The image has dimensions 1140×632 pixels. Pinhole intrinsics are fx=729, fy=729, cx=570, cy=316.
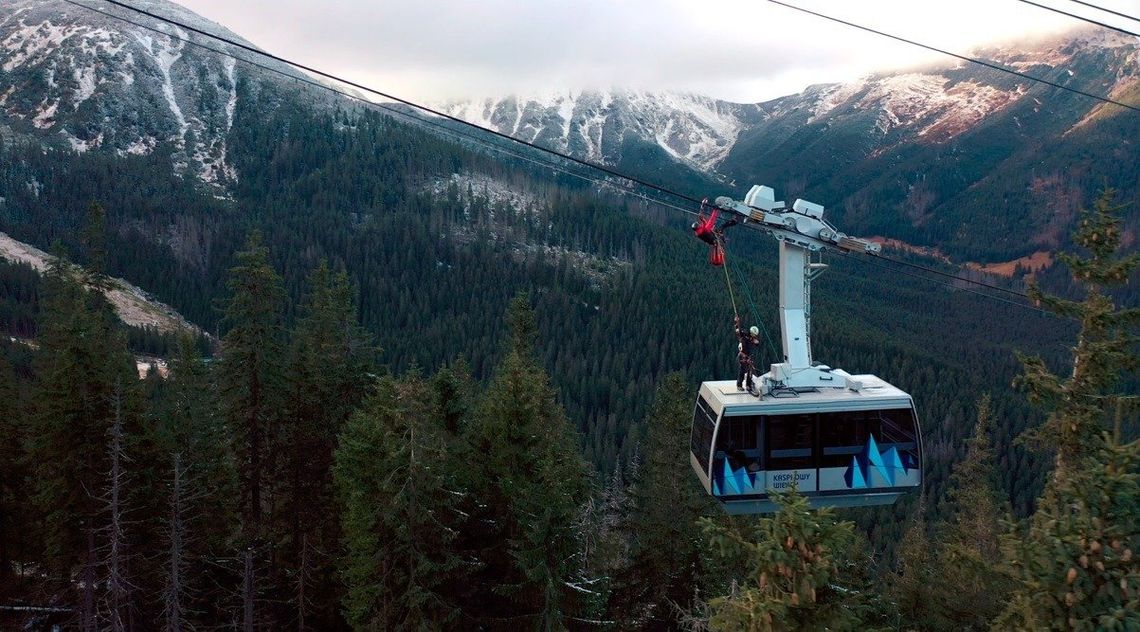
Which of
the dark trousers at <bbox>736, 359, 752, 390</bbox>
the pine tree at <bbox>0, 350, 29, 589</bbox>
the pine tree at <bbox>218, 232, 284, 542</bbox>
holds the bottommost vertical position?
the pine tree at <bbox>0, 350, 29, 589</bbox>

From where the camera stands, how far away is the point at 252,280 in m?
25.5

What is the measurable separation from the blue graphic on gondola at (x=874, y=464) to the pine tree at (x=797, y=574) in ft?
16.0

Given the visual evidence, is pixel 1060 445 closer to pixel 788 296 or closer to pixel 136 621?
pixel 788 296

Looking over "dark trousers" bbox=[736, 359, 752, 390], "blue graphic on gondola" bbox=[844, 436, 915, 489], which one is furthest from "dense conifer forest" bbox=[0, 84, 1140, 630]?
"blue graphic on gondola" bbox=[844, 436, 915, 489]

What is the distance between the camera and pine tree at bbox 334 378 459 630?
1930cm

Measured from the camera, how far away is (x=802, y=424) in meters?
15.5

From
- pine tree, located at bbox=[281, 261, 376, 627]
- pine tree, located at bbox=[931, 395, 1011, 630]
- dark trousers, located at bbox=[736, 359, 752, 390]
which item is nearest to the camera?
pine tree, located at bbox=[931, 395, 1011, 630]

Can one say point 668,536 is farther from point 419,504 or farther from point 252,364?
point 252,364

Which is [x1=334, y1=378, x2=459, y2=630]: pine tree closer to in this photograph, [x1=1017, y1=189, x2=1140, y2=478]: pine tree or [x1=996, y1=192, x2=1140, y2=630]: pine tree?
[x1=996, y1=192, x2=1140, y2=630]: pine tree

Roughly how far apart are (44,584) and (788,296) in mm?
29209

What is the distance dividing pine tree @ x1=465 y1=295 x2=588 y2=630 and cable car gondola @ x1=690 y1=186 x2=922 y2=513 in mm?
5675

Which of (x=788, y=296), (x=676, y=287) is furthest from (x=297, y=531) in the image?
(x=676, y=287)

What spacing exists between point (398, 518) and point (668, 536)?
10.6 m

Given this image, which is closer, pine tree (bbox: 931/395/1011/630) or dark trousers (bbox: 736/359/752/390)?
pine tree (bbox: 931/395/1011/630)
